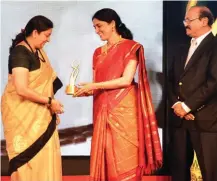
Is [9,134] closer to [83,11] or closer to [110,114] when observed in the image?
[110,114]

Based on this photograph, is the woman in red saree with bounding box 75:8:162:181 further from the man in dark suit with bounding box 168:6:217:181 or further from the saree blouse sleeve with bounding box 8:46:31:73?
the saree blouse sleeve with bounding box 8:46:31:73

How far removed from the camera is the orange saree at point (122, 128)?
286cm

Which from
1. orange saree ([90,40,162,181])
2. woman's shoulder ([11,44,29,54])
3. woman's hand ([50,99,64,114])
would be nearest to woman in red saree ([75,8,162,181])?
orange saree ([90,40,162,181])

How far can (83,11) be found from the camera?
372cm

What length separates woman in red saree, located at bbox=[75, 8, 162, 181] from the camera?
2855 mm

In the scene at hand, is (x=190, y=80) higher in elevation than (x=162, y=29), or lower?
lower

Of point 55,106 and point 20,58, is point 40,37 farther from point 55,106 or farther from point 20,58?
point 55,106

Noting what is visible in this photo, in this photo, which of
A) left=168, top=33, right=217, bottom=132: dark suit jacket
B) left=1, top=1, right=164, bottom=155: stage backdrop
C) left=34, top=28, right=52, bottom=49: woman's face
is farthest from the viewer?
left=1, top=1, right=164, bottom=155: stage backdrop

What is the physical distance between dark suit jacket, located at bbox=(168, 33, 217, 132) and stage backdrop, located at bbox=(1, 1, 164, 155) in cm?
76

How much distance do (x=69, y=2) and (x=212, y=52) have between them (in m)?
1.35

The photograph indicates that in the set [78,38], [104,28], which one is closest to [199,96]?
[104,28]

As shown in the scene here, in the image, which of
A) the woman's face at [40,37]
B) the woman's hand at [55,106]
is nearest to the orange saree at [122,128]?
the woman's hand at [55,106]

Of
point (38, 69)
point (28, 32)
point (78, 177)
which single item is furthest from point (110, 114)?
point (78, 177)

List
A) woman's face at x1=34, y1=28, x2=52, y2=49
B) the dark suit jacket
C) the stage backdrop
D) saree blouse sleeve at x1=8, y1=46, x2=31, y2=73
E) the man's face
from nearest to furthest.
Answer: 1. saree blouse sleeve at x1=8, y1=46, x2=31, y2=73
2. woman's face at x1=34, y1=28, x2=52, y2=49
3. the dark suit jacket
4. the man's face
5. the stage backdrop
